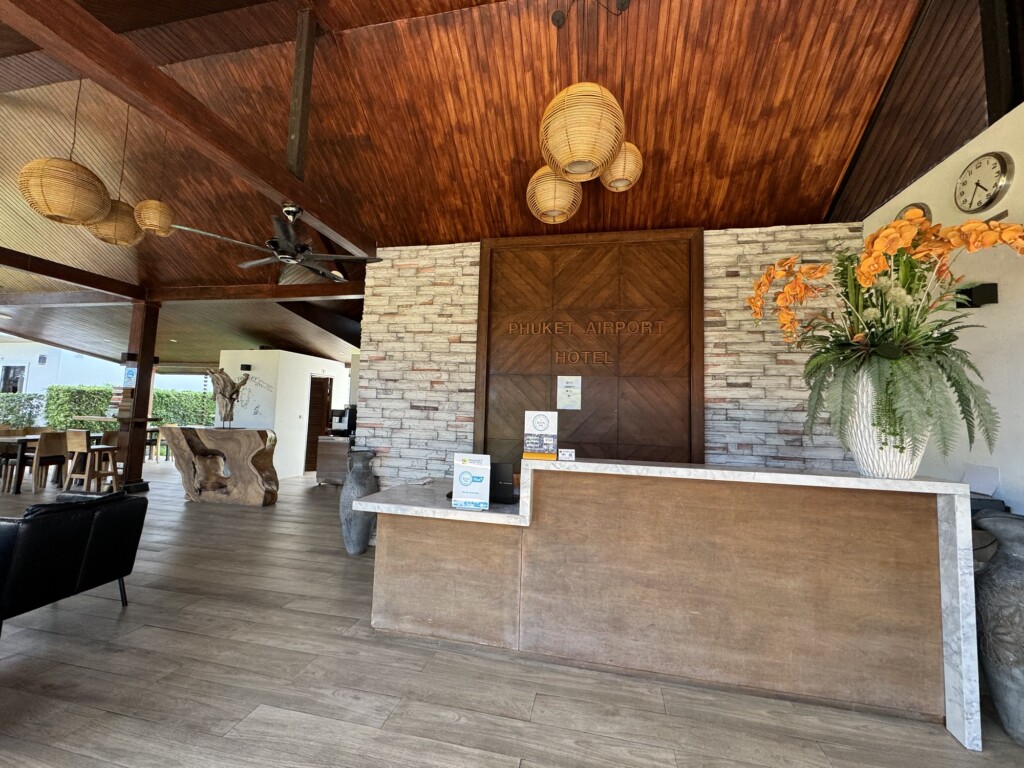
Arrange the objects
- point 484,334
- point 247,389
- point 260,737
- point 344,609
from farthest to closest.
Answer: point 247,389, point 484,334, point 344,609, point 260,737

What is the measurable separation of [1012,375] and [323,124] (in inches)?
216

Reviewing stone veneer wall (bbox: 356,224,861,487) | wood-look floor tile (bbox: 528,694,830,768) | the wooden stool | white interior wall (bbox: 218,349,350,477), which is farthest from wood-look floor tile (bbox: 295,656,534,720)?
white interior wall (bbox: 218,349,350,477)

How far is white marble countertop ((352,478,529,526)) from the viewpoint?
2.31 meters

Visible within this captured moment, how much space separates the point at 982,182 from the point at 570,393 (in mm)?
3062

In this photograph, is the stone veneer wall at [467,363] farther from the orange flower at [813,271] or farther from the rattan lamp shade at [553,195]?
the orange flower at [813,271]

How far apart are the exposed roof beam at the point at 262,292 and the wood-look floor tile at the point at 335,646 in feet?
15.3

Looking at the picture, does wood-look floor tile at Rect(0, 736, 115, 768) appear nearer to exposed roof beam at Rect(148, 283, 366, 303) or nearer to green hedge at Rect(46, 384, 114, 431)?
exposed roof beam at Rect(148, 283, 366, 303)

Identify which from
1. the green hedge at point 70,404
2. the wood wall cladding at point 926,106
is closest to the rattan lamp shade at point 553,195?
the wood wall cladding at point 926,106

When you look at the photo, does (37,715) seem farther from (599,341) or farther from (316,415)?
(316,415)

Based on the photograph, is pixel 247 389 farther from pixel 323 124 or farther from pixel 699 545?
pixel 699 545

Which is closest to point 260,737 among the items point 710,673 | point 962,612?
point 710,673

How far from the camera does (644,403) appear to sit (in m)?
4.15

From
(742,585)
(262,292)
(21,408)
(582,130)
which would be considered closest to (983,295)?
(742,585)

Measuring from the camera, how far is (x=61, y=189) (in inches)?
115
